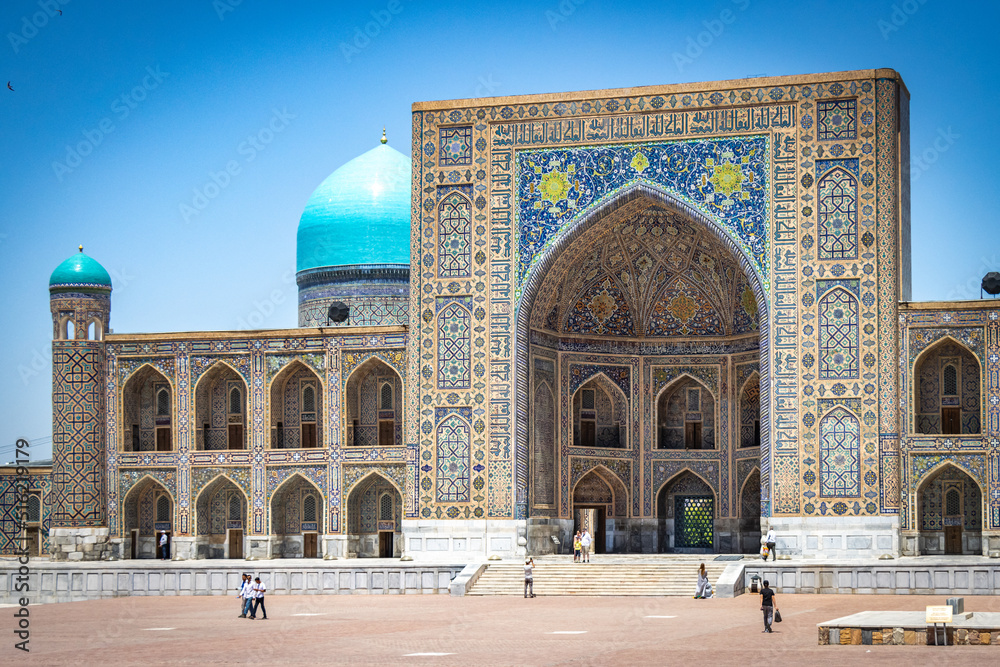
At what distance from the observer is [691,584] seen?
23.0 m

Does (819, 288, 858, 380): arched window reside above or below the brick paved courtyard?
above

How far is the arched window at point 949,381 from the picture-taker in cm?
2558

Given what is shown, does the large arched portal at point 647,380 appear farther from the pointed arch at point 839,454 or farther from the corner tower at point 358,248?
the corner tower at point 358,248

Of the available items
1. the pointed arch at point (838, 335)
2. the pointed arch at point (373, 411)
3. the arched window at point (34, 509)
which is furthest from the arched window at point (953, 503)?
the arched window at point (34, 509)

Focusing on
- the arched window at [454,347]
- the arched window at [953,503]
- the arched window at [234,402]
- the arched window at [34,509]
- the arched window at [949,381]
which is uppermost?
the arched window at [454,347]

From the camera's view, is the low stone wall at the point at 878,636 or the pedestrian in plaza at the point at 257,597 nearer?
the low stone wall at the point at 878,636

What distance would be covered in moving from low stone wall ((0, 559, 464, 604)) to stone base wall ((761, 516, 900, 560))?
17.3ft

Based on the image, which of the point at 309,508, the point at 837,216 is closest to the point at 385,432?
the point at 309,508

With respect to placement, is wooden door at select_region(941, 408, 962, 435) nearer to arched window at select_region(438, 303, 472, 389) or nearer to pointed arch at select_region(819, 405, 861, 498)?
pointed arch at select_region(819, 405, 861, 498)

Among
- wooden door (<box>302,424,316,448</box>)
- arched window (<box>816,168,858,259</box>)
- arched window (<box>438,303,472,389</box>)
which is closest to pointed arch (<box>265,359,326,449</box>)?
wooden door (<box>302,424,316,448</box>)

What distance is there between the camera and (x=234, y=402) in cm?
2891

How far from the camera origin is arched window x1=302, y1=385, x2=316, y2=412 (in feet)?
93.7

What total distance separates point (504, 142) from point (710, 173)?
358 cm

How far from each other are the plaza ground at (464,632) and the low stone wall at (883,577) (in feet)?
1.06
